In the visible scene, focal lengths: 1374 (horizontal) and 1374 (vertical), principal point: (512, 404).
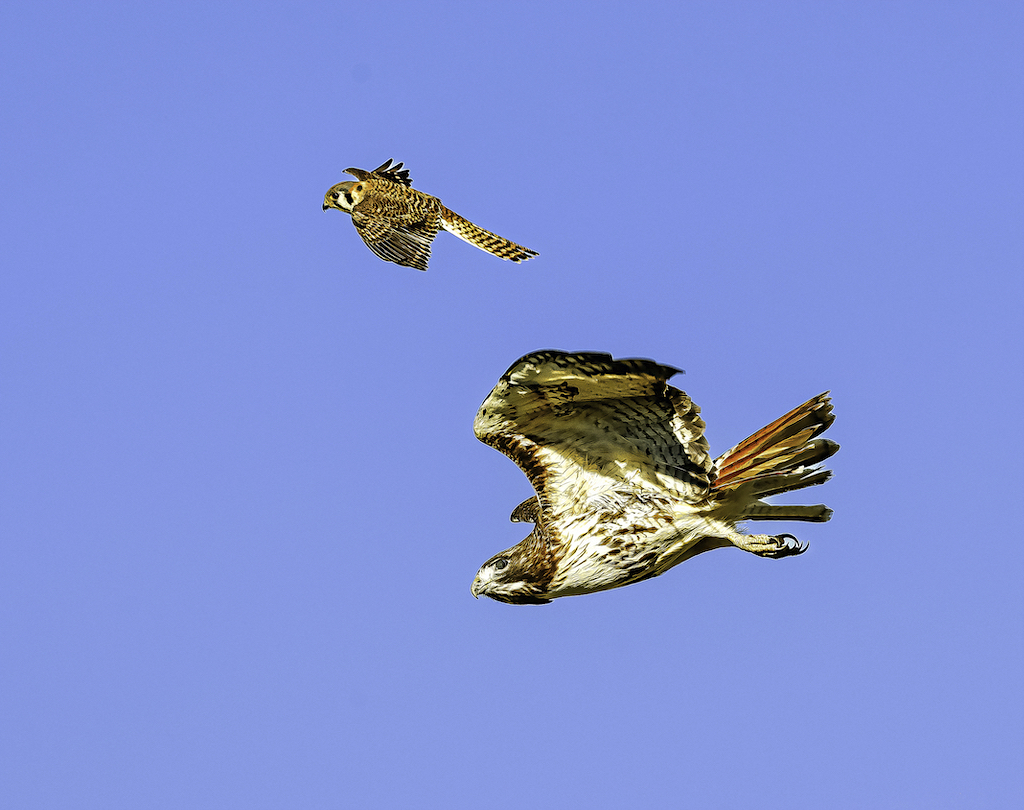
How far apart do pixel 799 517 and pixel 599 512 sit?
136 cm

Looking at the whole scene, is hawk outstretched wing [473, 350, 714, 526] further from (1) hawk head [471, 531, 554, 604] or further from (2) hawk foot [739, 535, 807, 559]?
(2) hawk foot [739, 535, 807, 559]

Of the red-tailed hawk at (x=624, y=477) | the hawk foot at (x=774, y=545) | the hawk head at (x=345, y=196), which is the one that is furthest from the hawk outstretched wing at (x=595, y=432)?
the hawk head at (x=345, y=196)

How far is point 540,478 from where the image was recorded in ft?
31.0

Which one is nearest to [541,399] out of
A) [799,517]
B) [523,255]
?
[799,517]

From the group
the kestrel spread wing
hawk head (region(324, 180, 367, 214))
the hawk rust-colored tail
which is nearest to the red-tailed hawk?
the hawk rust-colored tail

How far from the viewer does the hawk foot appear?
952 centimetres

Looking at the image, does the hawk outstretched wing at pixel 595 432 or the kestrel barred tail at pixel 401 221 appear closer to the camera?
the hawk outstretched wing at pixel 595 432

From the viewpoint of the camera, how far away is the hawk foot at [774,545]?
9.52m

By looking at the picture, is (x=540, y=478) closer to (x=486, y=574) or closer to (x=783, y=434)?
(x=486, y=574)

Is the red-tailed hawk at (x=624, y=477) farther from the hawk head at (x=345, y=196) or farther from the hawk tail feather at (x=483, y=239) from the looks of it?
the hawk head at (x=345, y=196)

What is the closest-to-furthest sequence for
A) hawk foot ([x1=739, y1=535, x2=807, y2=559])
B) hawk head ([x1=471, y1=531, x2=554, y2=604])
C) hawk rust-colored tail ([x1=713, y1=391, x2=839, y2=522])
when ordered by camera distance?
hawk rust-colored tail ([x1=713, y1=391, x2=839, y2=522]) < hawk foot ([x1=739, y1=535, x2=807, y2=559]) < hawk head ([x1=471, y1=531, x2=554, y2=604])

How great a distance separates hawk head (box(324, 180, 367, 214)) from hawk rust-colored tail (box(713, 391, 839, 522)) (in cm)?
660

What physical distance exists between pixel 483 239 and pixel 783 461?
241 inches

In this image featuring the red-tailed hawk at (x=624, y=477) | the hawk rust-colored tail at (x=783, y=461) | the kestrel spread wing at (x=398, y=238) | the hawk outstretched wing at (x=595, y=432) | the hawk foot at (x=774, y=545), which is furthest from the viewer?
the kestrel spread wing at (x=398, y=238)
